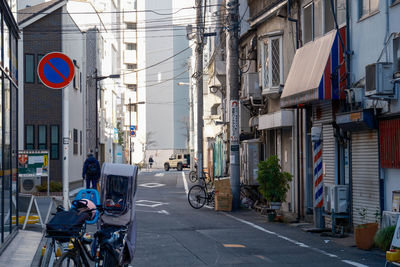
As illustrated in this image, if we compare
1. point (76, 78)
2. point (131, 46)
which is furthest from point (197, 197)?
point (131, 46)

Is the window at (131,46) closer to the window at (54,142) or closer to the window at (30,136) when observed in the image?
the window at (54,142)

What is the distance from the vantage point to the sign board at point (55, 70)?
1043 centimetres

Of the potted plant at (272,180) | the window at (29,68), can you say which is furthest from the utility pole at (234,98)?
the window at (29,68)

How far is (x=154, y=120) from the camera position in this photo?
2995 inches

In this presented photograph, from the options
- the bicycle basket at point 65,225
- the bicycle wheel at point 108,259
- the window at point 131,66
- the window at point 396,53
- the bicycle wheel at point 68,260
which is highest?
the window at point 131,66

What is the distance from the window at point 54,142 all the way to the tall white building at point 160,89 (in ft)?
141

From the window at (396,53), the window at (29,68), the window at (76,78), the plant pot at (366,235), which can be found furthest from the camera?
the window at (76,78)

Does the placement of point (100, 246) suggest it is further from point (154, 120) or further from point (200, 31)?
point (154, 120)

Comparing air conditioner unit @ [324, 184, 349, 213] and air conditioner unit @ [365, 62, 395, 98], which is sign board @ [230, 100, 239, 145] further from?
air conditioner unit @ [365, 62, 395, 98]

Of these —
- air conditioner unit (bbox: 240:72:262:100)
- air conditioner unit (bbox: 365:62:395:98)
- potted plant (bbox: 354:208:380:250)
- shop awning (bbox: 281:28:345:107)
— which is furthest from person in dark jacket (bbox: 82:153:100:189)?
air conditioner unit (bbox: 365:62:395:98)

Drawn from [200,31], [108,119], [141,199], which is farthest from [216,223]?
[108,119]

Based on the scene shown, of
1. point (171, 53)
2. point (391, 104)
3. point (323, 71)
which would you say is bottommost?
point (391, 104)

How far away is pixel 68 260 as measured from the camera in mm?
6426

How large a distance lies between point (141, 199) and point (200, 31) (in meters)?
10.7
